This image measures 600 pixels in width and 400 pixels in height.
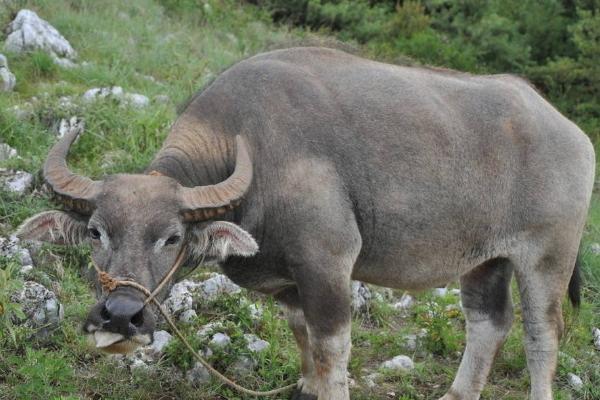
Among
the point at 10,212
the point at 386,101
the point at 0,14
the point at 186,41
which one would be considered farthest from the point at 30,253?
the point at 186,41

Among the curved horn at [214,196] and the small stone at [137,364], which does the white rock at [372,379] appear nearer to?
the small stone at [137,364]

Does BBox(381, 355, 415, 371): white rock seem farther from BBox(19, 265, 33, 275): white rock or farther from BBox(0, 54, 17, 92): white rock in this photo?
BBox(0, 54, 17, 92): white rock

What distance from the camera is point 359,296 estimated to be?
7.55 meters

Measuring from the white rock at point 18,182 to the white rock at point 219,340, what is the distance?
90.9 inches

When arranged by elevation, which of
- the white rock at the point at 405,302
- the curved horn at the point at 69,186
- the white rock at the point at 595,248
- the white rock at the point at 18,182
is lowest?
the white rock at the point at 405,302

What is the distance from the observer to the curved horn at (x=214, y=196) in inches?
192

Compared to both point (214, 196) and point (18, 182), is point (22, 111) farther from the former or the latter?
point (214, 196)

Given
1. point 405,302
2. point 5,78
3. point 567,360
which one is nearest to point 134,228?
point 405,302

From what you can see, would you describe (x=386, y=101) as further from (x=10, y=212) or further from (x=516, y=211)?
(x=10, y=212)

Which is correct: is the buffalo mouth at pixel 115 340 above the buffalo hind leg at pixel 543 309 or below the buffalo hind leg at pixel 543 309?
above

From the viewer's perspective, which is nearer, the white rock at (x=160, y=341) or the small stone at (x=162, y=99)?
the white rock at (x=160, y=341)

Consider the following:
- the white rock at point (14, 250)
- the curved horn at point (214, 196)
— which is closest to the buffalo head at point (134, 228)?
the curved horn at point (214, 196)

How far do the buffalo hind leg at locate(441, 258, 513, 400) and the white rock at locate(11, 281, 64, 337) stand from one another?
2858mm

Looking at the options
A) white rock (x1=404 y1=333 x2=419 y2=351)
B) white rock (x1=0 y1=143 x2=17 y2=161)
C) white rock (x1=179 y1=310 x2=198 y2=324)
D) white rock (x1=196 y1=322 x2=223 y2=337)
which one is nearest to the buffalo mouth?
white rock (x1=196 y1=322 x2=223 y2=337)
